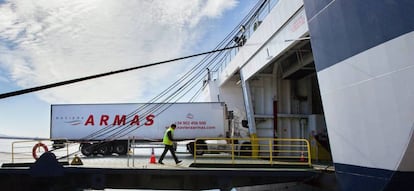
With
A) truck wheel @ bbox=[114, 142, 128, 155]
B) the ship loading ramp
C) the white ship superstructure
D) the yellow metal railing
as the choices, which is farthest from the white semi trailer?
the white ship superstructure

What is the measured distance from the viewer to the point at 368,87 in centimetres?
606

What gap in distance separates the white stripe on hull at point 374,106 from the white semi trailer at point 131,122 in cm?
1104

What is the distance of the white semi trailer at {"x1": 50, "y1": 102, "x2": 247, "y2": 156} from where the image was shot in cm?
1802

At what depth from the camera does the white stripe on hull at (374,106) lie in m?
5.32

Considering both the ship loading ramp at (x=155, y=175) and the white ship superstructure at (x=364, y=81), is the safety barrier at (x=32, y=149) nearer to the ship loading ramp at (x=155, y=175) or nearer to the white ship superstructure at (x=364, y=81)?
the ship loading ramp at (x=155, y=175)

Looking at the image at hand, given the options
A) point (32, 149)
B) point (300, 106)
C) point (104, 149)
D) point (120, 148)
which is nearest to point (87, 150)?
point (104, 149)

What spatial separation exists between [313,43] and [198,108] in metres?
11.0

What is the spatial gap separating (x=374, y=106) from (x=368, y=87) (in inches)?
13.4

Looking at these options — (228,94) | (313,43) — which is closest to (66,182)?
(313,43)

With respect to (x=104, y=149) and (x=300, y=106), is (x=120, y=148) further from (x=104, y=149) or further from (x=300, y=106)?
(x=300, y=106)

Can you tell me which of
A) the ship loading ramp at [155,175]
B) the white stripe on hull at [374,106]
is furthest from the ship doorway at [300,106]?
the white stripe on hull at [374,106]

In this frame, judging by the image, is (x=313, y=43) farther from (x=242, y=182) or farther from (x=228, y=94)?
(x=228, y=94)

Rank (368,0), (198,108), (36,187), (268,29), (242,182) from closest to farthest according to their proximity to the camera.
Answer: (368,0), (242,182), (36,187), (268,29), (198,108)

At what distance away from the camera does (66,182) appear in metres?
9.98
